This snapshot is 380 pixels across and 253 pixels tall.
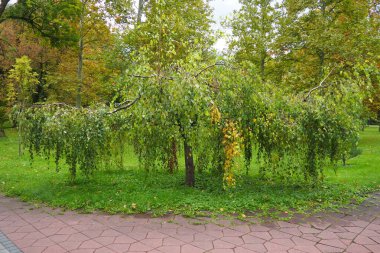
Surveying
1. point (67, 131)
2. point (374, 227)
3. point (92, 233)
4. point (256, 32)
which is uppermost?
point (256, 32)

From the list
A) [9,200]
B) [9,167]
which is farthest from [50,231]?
[9,167]

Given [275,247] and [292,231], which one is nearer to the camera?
[275,247]

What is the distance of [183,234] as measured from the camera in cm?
460

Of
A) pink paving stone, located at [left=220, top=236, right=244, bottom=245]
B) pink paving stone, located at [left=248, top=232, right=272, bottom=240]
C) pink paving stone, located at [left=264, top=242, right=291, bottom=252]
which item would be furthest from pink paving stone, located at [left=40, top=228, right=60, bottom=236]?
pink paving stone, located at [left=264, top=242, right=291, bottom=252]

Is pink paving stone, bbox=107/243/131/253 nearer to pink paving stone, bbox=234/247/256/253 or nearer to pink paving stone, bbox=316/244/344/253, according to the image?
pink paving stone, bbox=234/247/256/253

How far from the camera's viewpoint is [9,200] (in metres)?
6.72

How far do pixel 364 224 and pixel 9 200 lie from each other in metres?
7.06

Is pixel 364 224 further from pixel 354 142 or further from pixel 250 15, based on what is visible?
pixel 250 15

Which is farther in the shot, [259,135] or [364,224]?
[259,135]

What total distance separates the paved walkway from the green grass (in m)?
0.47

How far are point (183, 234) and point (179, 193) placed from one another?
204 cm

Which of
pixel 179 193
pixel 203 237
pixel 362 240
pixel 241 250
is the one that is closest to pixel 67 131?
pixel 179 193

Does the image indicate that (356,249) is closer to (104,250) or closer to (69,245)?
(104,250)

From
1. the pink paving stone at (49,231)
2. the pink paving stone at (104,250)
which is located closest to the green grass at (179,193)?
the pink paving stone at (49,231)
